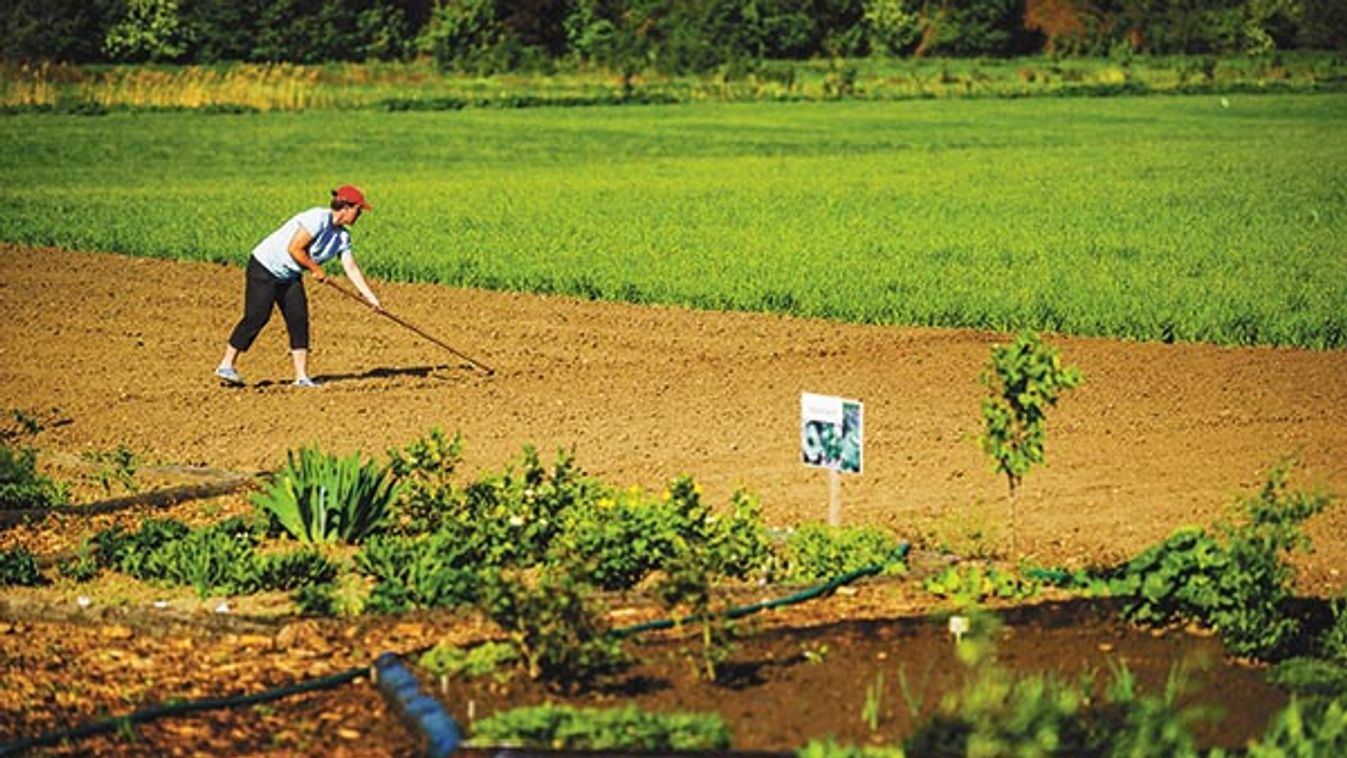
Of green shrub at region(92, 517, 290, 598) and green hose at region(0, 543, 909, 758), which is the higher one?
green hose at region(0, 543, 909, 758)

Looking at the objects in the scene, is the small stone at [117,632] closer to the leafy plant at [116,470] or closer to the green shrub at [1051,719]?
the leafy plant at [116,470]

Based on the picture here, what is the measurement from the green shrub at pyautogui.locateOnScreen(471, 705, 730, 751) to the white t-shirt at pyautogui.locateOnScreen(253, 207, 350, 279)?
9.43 m

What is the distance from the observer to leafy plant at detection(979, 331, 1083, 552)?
34.4ft

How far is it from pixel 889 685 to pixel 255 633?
277cm

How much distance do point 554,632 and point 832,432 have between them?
2.49 metres

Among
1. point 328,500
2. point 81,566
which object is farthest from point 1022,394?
point 81,566

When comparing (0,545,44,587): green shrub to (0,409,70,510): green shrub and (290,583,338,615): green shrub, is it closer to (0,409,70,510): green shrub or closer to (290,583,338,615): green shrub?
(290,583,338,615): green shrub

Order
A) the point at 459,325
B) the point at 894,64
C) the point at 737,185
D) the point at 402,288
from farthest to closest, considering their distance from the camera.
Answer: the point at 894,64, the point at 737,185, the point at 402,288, the point at 459,325

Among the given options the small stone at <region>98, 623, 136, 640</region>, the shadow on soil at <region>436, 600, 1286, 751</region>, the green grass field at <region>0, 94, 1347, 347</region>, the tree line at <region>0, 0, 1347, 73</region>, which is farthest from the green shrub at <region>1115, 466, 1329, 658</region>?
the tree line at <region>0, 0, 1347, 73</region>

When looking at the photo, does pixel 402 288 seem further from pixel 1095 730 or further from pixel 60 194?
pixel 1095 730

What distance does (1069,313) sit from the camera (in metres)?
22.3

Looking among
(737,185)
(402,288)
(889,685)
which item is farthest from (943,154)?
(889,685)

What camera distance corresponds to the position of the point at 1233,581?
31.2ft

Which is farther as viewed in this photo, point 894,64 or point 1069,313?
point 894,64
